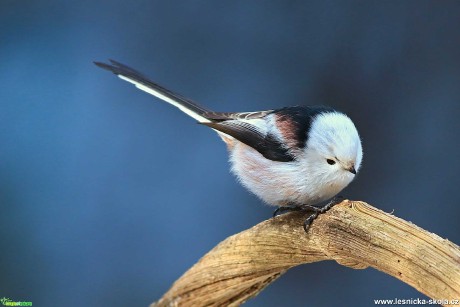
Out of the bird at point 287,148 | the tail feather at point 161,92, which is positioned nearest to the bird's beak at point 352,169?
the bird at point 287,148

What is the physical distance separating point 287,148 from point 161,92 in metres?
0.34

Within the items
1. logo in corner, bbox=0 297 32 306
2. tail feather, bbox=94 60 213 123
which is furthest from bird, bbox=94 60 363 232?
logo in corner, bbox=0 297 32 306

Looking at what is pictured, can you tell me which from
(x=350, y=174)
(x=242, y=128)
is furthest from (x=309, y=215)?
(x=242, y=128)

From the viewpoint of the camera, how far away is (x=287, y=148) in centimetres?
137

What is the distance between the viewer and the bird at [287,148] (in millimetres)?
1276

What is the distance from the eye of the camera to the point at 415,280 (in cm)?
105

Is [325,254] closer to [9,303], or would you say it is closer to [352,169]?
[352,169]

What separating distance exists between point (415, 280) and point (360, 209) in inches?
6.5

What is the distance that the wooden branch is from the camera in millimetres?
1039

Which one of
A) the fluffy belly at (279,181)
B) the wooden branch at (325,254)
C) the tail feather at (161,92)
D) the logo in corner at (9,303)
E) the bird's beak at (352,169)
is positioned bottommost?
the logo in corner at (9,303)

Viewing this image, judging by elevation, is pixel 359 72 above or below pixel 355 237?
above

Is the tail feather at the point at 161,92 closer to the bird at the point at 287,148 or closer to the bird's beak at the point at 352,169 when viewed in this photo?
the bird at the point at 287,148

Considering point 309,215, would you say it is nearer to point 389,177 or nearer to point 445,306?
point 445,306

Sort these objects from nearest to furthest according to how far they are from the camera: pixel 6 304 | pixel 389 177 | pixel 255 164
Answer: pixel 255 164 → pixel 6 304 → pixel 389 177
